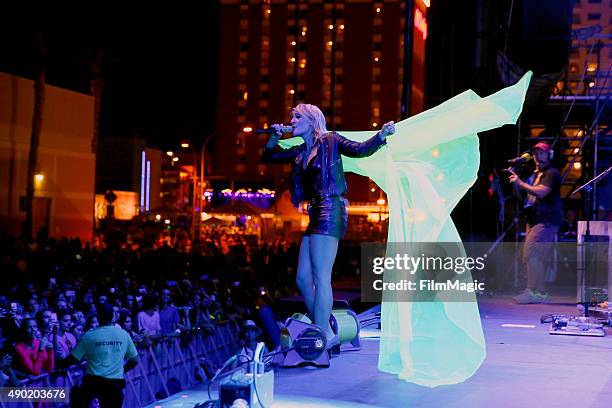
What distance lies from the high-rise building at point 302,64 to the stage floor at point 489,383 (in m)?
122

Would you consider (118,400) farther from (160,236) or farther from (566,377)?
(160,236)

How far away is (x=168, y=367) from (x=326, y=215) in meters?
7.10

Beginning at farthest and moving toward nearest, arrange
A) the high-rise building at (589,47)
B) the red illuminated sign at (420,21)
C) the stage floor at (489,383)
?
the high-rise building at (589,47), the red illuminated sign at (420,21), the stage floor at (489,383)

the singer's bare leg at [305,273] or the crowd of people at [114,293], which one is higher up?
the singer's bare leg at [305,273]

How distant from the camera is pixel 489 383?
595cm

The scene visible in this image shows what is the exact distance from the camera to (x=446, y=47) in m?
17.1

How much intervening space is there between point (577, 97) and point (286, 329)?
12663mm

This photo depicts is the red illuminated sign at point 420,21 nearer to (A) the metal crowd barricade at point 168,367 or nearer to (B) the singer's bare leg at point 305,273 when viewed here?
(A) the metal crowd barricade at point 168,367

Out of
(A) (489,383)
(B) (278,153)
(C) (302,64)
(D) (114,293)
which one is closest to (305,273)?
(B) (278,153)

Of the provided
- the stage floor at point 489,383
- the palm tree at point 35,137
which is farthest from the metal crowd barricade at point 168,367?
the palm tree at point 35,137

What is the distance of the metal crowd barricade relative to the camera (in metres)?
9.79

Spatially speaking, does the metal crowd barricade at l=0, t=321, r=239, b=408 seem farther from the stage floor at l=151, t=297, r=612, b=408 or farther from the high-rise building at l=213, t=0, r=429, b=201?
the high-rise building at l=213, t=0, r=429, b=201

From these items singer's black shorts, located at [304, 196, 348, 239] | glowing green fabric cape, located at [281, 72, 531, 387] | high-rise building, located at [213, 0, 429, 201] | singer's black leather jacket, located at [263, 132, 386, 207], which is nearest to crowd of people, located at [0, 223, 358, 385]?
singer's black shorts, located at [304, 196, 348, 239]

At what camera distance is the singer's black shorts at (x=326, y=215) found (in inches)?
243
